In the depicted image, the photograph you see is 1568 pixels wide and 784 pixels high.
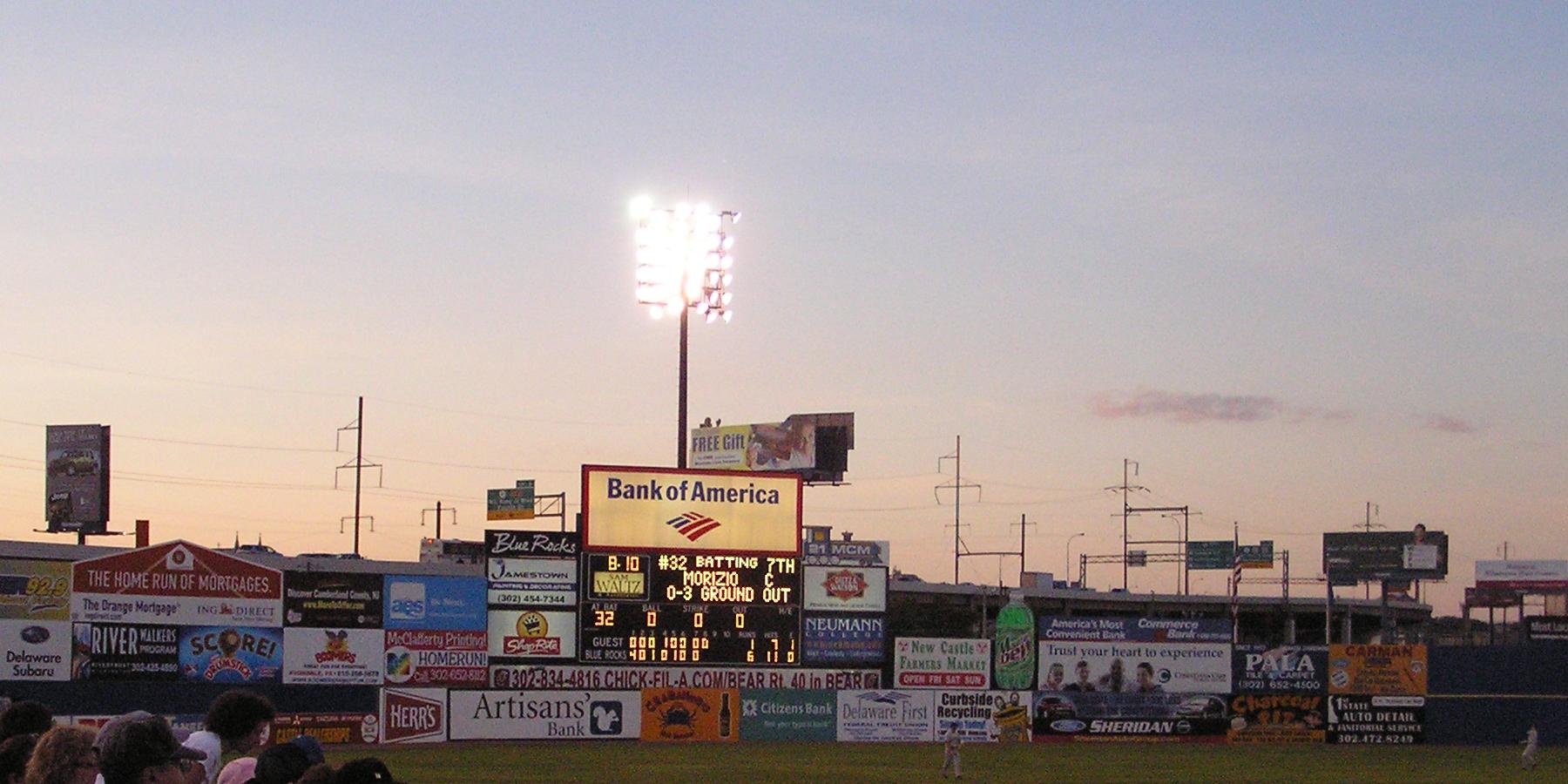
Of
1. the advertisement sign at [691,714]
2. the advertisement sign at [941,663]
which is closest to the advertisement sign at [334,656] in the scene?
the advertisement sign at [691,714]

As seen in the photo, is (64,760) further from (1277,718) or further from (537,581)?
(1277,718)

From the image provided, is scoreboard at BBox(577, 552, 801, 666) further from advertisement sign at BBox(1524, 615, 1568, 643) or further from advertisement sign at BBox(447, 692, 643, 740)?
advertisement sign at BBox(1524, 615, 1568, 643)

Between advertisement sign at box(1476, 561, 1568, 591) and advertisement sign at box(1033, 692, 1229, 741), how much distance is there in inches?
3097

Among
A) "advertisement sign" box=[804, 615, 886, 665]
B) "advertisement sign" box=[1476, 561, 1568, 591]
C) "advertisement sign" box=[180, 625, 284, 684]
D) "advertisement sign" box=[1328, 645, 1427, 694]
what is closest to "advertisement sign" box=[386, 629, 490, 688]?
"advertisement sign" box=[180, 625, 284, 684]

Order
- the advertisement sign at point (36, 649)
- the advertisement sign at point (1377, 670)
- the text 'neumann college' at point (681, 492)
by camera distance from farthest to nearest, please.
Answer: the advertisement sign at point (1377, 670), the text 'neumann college' at point (681, 492), the advertisement sign at point (36, 649)

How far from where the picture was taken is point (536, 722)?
43875 millimetres

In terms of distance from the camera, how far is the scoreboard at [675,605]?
130 ft

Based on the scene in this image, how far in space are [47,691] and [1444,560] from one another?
75.0 m

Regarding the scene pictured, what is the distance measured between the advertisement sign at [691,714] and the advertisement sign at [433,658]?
475cm

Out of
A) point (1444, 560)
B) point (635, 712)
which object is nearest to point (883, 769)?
point (635, 712)

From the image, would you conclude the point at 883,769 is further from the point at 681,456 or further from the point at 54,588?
the point at 54,588

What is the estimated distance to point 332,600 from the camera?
42.6 m

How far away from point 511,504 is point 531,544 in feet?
202

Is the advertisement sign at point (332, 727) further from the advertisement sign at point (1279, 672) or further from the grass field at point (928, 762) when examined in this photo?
the advertisement sign at point (1279, 672)
